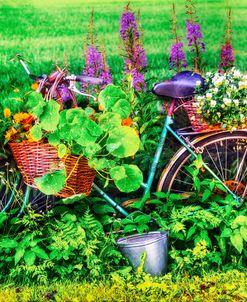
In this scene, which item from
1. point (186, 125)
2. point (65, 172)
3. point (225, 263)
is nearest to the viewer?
point (65, 172)

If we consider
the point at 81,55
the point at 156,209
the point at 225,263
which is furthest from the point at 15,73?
the point at 225,263

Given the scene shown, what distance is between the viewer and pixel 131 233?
618 centimetres

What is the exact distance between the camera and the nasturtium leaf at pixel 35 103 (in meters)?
5.49

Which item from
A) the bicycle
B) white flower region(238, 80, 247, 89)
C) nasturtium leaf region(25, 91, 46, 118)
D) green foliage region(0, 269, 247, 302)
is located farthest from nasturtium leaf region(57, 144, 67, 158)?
white flower region(238, 80, 247, 89)

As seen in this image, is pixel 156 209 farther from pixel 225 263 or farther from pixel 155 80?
pixel 155 80

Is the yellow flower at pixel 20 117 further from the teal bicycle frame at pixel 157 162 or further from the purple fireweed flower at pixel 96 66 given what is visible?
the purple fireweed flower at pixel 96 66

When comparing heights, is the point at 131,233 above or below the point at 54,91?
below

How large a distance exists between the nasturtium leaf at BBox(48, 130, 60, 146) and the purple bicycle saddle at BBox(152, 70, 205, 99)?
0.90 metres

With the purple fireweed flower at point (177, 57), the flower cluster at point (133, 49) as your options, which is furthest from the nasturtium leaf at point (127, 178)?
the purple fireweed flower at point (177, 57)

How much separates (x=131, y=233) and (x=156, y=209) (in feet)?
1.03

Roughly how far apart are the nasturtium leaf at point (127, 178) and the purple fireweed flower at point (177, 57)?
149 cm

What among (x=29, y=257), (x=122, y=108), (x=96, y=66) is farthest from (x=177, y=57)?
(x=29, y=257)

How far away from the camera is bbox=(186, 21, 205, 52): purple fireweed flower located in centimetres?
697

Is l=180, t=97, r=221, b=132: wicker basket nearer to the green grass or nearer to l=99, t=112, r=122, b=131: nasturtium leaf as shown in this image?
l=99, t=112, r=122, b=131: nasturtium leaf
